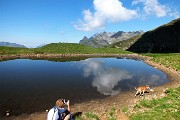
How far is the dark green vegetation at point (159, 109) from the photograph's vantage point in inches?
811

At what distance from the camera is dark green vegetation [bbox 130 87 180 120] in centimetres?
2059

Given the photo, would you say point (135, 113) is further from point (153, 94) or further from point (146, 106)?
point (153, 94)

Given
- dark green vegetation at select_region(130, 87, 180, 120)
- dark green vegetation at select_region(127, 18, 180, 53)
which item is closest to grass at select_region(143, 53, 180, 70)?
dark green vegetation at select_region(130, 87, 180, 120)

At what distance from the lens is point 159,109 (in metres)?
22.4

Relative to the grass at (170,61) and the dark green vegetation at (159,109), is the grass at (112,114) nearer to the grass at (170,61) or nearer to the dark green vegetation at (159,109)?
the dark green vegetation at (159,109)

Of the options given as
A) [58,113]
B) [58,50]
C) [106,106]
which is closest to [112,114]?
[106,106]

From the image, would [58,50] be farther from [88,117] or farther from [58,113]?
[58,113]

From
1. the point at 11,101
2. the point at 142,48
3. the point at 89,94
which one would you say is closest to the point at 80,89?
the point at 89,94

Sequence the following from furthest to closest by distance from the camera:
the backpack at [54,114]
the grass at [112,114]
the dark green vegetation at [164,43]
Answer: the dark green vegetation at [164,43]
the grass at [112,114]
the backpack at [54,114]

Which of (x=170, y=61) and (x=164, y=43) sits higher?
(x=164, y=43)

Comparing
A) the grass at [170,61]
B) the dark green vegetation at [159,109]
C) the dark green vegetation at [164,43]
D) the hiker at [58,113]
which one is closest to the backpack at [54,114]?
the hiker at [58,113]

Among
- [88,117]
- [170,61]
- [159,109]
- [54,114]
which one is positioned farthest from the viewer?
[170,61]

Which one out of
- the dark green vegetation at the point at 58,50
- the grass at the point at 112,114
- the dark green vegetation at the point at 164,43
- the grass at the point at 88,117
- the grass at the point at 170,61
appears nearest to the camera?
the grass at the point at 88,117

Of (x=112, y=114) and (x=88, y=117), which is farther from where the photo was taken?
(x=112, y=114)
